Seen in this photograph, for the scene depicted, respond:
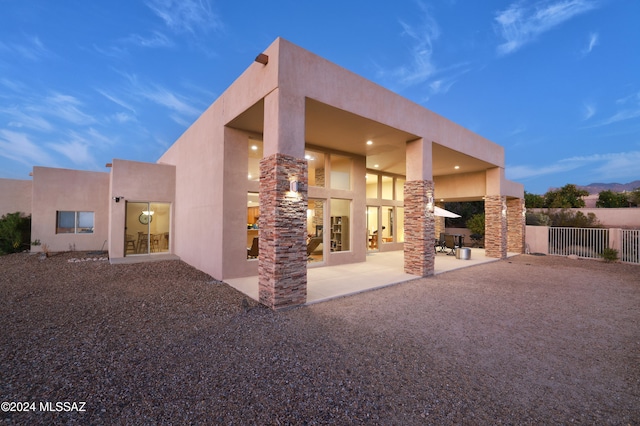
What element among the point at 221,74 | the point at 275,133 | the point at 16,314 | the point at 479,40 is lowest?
the point at 16,314

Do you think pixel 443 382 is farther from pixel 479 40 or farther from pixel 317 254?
pixel 479 40

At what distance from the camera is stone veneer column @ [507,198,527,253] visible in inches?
551

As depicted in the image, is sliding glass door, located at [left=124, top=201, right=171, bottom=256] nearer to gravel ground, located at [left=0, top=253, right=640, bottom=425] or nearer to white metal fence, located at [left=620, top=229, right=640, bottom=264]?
gravel ground, located at [left=0, top=253, right=640, bottom=425]

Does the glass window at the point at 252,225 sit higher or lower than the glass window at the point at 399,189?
lower

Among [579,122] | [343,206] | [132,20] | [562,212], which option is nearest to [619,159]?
[579,122]

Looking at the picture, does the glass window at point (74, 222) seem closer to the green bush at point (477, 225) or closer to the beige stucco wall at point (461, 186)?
the beige stucco wall at point (461, 186)

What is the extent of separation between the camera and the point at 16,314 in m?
4.67

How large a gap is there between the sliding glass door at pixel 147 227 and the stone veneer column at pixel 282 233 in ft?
27.9

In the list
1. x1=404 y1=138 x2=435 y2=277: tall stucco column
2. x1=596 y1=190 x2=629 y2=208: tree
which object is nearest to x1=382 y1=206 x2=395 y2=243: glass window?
x1=404 y1=138 x2=435 y2=277: tall stucco column

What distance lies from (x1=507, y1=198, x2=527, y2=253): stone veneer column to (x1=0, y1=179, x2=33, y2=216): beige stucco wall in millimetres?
25533

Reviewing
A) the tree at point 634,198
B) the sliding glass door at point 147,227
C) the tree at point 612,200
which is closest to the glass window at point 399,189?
the sliding glass door at point 147,227

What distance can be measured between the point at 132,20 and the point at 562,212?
75599 millimetres

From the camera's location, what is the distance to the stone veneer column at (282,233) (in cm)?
508

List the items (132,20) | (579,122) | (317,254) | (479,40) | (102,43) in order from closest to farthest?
(317,254) → (102,43) → (132,20) → (479,40) → (579,122)
